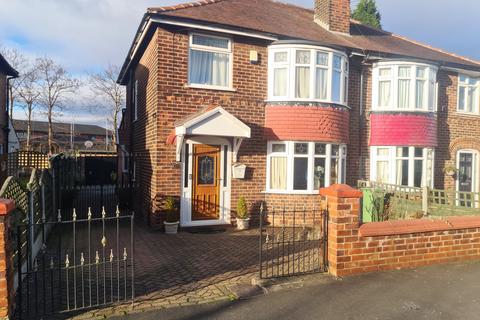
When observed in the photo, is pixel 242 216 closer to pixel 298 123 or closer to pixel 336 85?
pixel 298 123

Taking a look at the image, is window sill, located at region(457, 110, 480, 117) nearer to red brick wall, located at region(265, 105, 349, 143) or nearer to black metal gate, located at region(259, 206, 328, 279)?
red brick wall, located at region(265, 105, 349, 143)

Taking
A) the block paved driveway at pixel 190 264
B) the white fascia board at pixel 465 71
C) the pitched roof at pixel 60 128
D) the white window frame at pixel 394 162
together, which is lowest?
the block paved driveway at pixel 190 264

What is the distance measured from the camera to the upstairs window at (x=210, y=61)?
9445mm

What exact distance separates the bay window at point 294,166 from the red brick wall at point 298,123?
9.3 inches

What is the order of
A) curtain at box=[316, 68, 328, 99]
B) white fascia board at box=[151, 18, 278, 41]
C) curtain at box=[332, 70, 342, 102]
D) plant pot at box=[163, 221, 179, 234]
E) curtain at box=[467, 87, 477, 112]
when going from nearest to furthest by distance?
plant pot at box=[163, 221, 179, 234] < white fascia board at box=[151, 18, 278, 41] < curtain at box=[316, 68, 328, 99] < curtain at box=[332, 70, 342, 102] < curtain at box=[467, 87, 477, 112]

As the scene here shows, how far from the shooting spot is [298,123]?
32.7 feet

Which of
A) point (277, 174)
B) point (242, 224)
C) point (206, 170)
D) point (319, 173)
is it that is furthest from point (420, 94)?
point (206, 170)

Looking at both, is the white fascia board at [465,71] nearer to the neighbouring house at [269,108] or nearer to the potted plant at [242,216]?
the neighbouring house at [269,108]

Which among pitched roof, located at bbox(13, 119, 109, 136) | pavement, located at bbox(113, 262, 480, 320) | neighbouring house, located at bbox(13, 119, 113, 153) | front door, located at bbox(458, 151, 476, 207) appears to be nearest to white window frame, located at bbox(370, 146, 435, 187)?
front door, located at bbox(458, 151, 476, 207)

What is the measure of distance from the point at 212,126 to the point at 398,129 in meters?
6.47

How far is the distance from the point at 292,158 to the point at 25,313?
24.1ft

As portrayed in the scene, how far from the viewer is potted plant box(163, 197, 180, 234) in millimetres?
8648

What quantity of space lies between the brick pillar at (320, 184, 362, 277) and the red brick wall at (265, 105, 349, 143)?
480 centimetres

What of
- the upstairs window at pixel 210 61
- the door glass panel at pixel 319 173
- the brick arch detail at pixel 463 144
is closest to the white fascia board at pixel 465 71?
the brick arch detail at pixel 463 144
